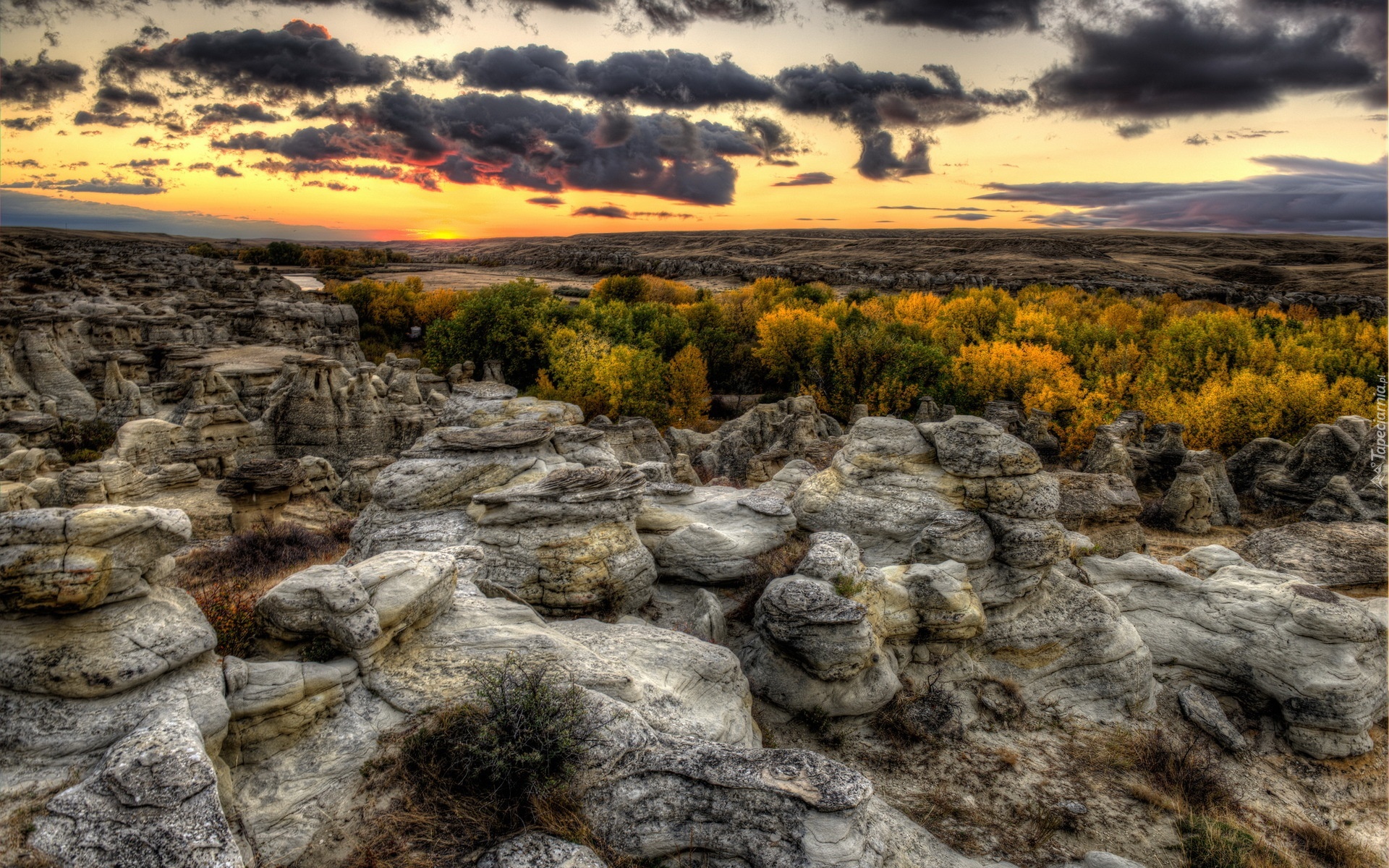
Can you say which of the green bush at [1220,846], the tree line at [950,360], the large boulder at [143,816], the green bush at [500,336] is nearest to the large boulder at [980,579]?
the green bush at [1220,846]

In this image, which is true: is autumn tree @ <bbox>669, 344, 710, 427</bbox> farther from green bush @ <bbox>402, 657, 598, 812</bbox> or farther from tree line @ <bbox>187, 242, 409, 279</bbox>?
tree line @ <bbox>187, 242, 409, 279</bbox>

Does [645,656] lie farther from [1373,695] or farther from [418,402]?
[418,402]

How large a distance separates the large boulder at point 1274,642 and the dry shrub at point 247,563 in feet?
58.5

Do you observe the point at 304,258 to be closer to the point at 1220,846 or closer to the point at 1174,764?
the point at 1174,764

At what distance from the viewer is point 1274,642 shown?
43.8 ft

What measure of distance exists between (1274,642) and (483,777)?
15445mm

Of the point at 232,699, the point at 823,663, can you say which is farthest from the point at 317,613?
the point at 823,663

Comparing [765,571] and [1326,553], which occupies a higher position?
[765,571]

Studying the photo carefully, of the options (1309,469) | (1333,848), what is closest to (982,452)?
(1333,848)

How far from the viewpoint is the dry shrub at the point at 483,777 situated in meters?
6.47

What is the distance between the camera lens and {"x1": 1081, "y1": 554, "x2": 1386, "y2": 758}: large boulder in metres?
12.5

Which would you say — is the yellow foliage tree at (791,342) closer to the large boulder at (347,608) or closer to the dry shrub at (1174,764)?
the dry shrub at (1174,764)

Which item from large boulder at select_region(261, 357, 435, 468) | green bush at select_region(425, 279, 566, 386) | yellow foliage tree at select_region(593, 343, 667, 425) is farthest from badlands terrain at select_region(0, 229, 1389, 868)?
green bush at select_region(425, 279, 566, 386)

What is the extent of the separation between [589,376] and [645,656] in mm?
31062
